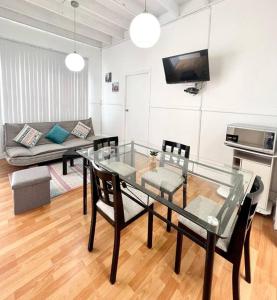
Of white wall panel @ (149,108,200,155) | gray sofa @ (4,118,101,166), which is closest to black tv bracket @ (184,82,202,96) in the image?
white wall panel @ (149,108,200,155)

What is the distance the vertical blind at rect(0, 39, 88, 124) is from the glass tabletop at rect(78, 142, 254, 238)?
2.61 metres

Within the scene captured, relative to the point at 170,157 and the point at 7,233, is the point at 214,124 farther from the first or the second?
the point at 7,233

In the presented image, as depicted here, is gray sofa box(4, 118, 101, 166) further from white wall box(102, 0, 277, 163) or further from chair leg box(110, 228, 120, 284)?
chair leg box(110, 228, 120, 284)

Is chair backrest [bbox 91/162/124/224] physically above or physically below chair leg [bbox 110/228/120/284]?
above

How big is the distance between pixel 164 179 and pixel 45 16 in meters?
3.80

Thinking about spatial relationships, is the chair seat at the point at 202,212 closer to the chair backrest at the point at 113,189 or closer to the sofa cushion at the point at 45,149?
the chair backrest at the point at 113,189

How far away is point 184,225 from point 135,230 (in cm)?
73

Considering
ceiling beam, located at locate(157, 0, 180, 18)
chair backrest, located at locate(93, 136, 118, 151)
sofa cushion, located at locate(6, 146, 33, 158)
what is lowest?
sofa cushion, located at locate(6, 146, 33, 158)

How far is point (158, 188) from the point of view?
1588mm

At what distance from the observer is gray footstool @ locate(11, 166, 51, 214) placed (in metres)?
2.04

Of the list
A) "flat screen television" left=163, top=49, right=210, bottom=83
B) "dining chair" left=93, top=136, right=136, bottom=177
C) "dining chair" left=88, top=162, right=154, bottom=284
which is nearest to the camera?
"dining chair" left=88, top=162, right=154, bottom=284

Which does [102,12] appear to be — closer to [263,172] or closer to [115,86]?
[115,86]

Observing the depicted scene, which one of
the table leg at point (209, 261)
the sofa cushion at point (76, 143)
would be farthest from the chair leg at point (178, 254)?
the sofa cushion at point (76, 143)

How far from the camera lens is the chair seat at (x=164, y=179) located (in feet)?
5.45
